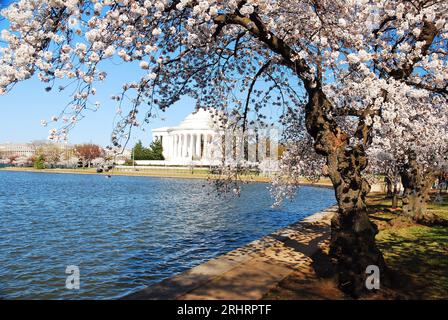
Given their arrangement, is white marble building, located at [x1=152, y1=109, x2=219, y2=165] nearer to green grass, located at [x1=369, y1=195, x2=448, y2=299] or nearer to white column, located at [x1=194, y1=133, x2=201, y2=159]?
white column, located at [x1=194, y1=133, x2=201, y2=159]

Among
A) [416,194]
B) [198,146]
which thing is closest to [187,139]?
[198,146]

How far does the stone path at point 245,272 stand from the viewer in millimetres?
7043

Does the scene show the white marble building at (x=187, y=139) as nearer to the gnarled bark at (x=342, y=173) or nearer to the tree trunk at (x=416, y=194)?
the tree trunk at (x=416, y=194)

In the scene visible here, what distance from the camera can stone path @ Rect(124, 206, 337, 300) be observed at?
704 centimetres

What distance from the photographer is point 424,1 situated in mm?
8078

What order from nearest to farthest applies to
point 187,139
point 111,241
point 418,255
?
point 418,255
point 111,241
point 187,139

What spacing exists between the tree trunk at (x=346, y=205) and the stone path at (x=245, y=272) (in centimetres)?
139

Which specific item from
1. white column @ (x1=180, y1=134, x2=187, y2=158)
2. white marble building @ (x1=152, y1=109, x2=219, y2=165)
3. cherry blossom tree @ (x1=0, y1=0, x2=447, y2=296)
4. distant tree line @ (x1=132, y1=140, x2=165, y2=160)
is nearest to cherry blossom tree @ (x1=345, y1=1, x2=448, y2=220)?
cherry blossom tree @ (x1=0, y1=0, x2=447, y2=296)

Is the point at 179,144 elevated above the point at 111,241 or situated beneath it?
elevated above

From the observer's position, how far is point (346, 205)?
7.62m

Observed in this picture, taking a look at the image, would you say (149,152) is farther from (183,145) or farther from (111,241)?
(111,241)

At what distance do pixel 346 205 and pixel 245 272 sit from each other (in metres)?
2.55
